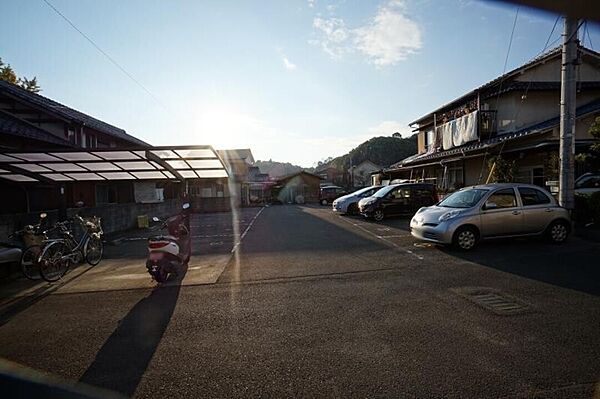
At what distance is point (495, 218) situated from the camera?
7.69 m

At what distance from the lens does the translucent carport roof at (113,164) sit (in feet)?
24.5

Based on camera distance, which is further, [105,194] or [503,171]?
[105,194]

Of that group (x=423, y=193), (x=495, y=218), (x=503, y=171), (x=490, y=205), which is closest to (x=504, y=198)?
(x=490, y=205)

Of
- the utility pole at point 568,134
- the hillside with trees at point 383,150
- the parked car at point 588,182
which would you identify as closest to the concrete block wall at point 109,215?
the utility pole at point 568,134

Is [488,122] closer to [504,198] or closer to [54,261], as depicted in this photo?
[504,198]

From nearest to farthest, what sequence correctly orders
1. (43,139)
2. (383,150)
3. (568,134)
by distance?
1. (568,134)
2. (43,139)
3. (383,150)

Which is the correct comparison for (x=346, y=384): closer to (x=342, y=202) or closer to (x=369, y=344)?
(x=369, y=344)

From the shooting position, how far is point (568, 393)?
2541mm

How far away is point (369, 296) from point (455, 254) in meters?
3.46

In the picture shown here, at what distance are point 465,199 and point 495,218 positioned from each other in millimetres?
814

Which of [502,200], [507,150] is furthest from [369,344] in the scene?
[507,150]

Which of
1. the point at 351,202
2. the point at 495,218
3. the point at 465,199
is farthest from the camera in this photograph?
the point at 351,202

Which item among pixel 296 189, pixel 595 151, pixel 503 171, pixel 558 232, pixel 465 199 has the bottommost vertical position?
pixel 558 232

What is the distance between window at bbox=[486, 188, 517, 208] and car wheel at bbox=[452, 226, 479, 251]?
2.94 ft
